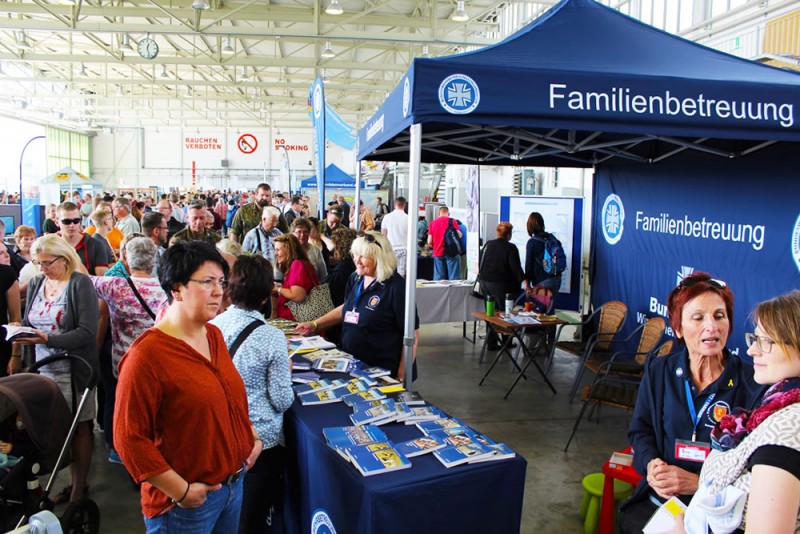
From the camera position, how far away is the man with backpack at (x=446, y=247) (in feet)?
29.9

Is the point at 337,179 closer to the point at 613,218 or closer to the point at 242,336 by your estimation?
the point at 613,218

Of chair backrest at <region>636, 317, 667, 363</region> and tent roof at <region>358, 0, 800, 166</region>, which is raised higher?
tent roof at <region>358, 0, 800, 166</region>

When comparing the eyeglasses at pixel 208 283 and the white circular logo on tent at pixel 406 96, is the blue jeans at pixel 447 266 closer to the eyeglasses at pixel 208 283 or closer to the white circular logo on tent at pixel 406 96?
the white circular logo on tent at pixel 406 96

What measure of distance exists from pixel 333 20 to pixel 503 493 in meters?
12.3

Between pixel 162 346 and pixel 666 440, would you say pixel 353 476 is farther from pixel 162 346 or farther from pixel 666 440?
pixel 666 440

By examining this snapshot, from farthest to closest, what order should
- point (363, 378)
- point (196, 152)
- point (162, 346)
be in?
1. point (196, 152)
2. point (363, 378)
3. point (162, 346)

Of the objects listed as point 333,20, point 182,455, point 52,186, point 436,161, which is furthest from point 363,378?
point 52,186

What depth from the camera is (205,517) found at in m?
1.71

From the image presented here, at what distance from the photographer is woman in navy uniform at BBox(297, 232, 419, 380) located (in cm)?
321

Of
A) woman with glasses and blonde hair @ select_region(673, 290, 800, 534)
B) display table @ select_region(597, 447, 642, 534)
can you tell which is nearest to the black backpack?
display table @ select_region(597, 447, 642, 534)

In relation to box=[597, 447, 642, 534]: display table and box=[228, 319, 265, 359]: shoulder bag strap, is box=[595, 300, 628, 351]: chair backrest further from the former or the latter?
box=[228, 319, 265, 359]: shoulder bag strap

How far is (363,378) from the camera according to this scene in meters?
2.87

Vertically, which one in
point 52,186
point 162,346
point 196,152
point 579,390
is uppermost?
point 196,152

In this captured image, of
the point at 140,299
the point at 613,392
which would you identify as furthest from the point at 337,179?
the point at 140,299
